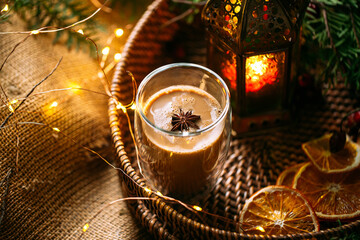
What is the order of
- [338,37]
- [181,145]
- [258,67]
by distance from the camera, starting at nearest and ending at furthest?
[181,145]
[258,67]
[338,37]

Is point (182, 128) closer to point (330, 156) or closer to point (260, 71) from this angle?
point (260, 71)

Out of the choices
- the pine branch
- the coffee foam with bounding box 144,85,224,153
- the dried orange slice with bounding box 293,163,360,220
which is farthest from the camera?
the pine branch

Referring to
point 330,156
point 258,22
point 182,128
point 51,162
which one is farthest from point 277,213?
point 51,162

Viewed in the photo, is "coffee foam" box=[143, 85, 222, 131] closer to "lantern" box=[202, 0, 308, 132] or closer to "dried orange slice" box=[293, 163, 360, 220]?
"lantern" box=[202, 0, 308, 132]

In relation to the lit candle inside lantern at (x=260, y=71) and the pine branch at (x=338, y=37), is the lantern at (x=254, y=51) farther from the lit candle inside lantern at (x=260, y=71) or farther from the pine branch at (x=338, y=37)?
the pine branch at (x=338, y=37)

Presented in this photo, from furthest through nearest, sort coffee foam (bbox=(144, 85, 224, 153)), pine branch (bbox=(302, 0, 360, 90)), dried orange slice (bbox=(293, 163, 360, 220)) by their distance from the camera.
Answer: pine branch (bbox=(302, 0, 360, 90)) < dried orange slice (bbox=(293, 163, 360, 220)) < coffee foam (bbox=(144, 85, 224, 153))

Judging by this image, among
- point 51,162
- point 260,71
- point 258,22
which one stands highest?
point 258,22

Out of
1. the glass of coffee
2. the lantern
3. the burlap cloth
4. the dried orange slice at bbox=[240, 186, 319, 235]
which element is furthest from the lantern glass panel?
the burlap cloth

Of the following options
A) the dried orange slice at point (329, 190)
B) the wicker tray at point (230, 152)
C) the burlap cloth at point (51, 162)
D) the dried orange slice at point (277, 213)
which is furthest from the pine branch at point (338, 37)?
the burlap cloth at point (51, 162)
